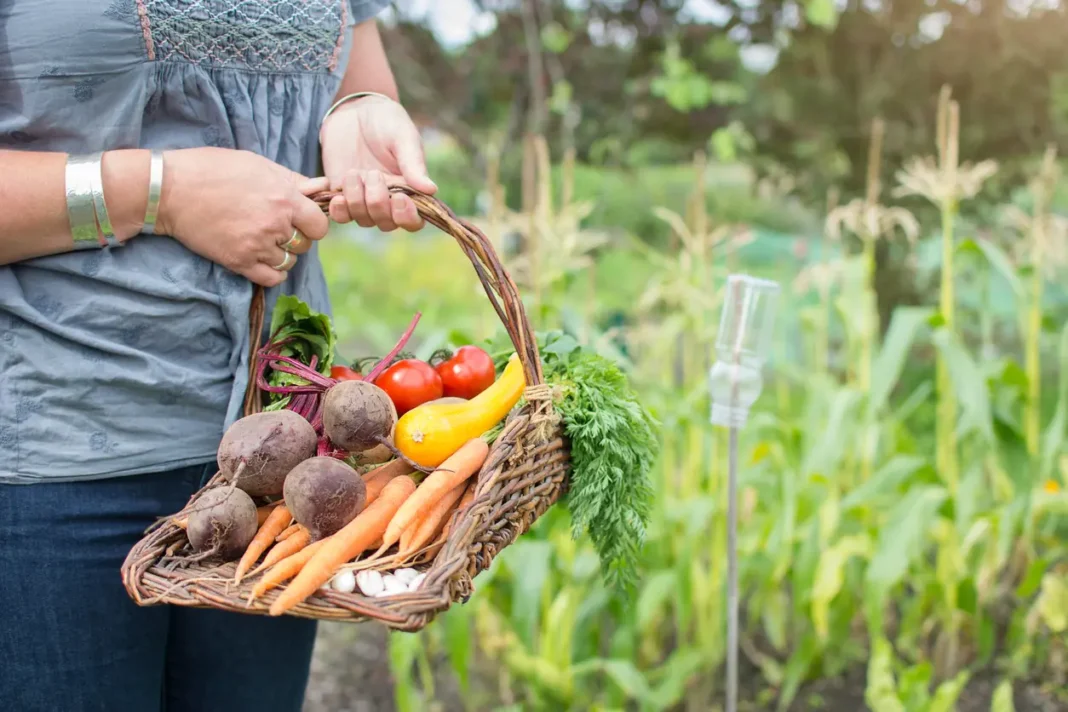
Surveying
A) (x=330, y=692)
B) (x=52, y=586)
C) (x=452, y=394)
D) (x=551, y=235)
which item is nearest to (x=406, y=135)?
(x=452, y=394)

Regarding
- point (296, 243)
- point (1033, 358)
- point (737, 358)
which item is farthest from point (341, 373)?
point (1033, 358)

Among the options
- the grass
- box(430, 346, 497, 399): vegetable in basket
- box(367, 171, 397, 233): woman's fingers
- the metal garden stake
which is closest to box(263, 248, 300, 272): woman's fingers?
box(367, 171, 397, 233): woman's fingers

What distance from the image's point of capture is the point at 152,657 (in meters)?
0.98

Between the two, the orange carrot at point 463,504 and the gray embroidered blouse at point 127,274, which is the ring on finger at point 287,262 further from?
A: the orange carrot at point 463,504

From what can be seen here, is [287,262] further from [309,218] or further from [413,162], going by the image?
[413,162]

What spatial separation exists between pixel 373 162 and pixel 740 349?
66 cm

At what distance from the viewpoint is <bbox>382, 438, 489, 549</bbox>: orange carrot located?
33.7 inches

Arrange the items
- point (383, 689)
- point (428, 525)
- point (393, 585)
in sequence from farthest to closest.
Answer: point (383, 689), point (428, 525), point (393, 585)

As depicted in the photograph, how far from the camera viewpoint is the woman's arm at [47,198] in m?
0.83

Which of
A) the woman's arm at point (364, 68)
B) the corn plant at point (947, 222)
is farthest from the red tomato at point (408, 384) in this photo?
the corn plant at point (947, 222)

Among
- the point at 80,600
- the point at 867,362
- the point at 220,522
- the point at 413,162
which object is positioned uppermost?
the point at 413,162

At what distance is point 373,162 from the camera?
105cm

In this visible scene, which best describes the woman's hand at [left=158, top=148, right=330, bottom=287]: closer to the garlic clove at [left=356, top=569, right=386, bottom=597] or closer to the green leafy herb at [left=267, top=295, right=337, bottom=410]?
the green leafy herb at [left=267, top=295, right=337, bottom=410]

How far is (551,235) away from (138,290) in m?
1.22
